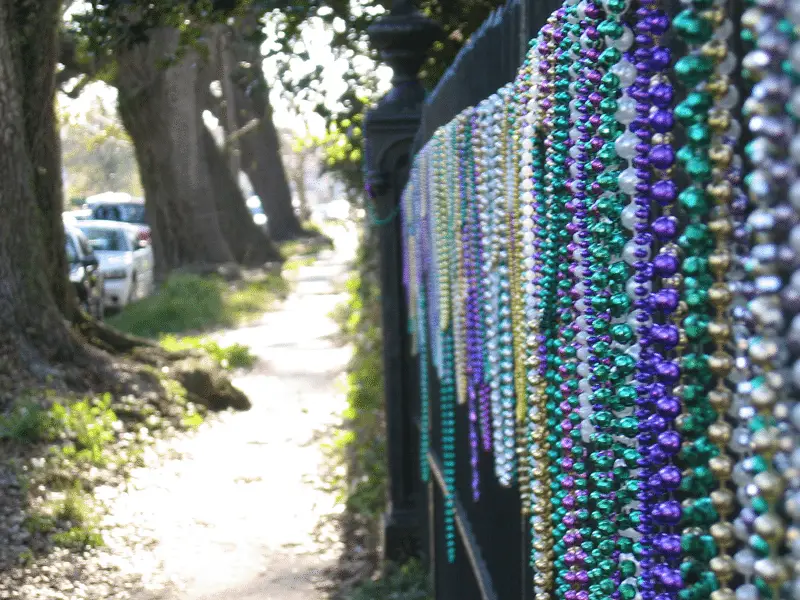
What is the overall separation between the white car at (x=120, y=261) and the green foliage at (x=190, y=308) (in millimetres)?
578

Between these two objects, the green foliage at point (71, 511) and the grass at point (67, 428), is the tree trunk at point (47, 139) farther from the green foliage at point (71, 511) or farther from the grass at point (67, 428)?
the green foliage at point (71, 511)

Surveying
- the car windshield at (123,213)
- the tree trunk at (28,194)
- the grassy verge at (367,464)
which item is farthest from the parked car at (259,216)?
the tree trunk at (28,194)

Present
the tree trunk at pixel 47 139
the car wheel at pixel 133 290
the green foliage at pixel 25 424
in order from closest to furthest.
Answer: the green foliage at pixel 25 424
the tree trunk at pixel 47 139
the car wheel at pixel 133 290

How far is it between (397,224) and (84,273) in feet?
36.4

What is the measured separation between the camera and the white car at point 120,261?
20.8 meters

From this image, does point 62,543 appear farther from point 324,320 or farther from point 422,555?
point 324,320

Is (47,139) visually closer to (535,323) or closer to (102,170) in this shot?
(535,323)

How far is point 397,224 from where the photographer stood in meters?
6.11

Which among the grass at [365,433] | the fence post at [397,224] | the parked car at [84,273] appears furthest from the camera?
the parked car at [84,273]

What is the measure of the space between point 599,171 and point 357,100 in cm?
618

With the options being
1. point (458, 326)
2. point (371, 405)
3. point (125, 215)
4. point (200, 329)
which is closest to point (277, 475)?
point (371, 405)

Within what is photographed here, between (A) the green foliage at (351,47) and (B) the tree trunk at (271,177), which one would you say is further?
(B) the tree trunk at (271,177)

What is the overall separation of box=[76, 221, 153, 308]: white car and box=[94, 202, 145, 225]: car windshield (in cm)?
987

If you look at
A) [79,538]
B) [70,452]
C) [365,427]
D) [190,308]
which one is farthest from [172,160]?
[79,538]
